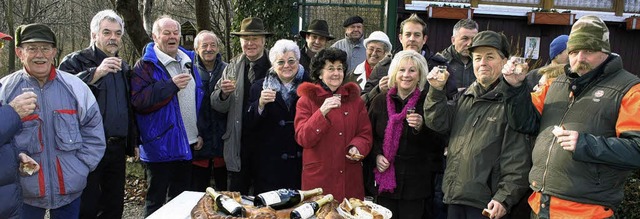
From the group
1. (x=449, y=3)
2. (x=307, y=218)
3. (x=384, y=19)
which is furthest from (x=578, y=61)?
(x=449, y=3)

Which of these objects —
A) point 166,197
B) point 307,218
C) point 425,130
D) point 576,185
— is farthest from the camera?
point 166,197

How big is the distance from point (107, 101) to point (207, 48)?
3.48ft

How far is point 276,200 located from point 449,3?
6648mm

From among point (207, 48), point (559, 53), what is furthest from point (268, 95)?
point (559, 53)

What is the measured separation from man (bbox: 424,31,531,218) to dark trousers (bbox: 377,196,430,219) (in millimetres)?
365

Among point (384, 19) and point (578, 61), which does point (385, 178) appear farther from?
point (384, 19)

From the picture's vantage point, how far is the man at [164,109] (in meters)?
3.91

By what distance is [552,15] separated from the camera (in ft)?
27.5

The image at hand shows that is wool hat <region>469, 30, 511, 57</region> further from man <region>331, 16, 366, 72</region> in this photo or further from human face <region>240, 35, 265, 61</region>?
man <region>331, 16, 366, 72</region>

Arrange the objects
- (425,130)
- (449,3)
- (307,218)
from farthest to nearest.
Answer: (449,3) → (425,130) → (307,218)

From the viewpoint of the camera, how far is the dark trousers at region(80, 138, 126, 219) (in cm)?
386

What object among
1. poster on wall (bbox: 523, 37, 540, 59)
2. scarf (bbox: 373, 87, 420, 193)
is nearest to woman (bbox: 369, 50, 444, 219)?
scarf (bbox: 373, 87, 420, 193)

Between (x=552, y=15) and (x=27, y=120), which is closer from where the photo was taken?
(x=27, y=120)

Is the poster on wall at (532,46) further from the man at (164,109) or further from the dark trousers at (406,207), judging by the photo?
the man at (164,109)
